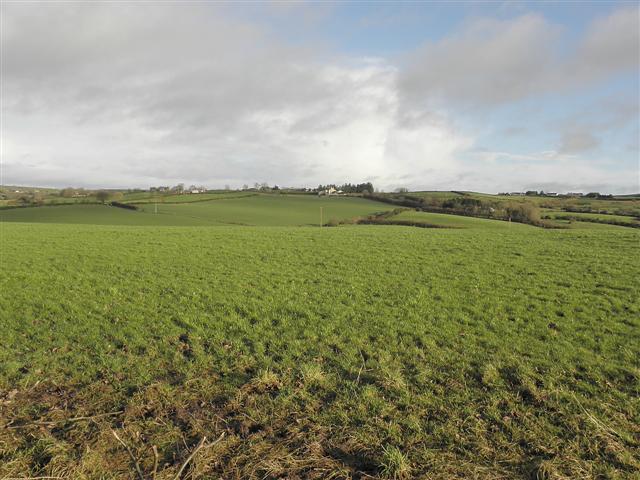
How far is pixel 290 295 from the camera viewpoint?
13.0 metres

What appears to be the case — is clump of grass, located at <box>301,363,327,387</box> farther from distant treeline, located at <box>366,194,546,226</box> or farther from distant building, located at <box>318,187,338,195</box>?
distant building, located at <box>318,187,338,195</box>

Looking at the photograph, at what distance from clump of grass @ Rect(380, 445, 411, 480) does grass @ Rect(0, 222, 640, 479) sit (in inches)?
0.8

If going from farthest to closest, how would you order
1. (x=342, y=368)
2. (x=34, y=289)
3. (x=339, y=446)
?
(x=34, y=289)
(x=342, y=368)
(x=339, y=446)

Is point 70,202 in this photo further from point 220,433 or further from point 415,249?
point 220,433

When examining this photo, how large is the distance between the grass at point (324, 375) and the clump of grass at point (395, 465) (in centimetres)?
2

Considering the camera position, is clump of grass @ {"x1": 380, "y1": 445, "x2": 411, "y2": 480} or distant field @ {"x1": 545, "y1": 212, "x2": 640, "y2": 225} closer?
clump of grass @ {"x1": 380, "y1": 445, "x2": 411, "y2": 480}

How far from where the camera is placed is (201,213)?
81000 mm

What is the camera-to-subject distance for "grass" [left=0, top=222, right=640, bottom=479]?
4.98 metres

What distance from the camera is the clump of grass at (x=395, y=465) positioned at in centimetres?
464

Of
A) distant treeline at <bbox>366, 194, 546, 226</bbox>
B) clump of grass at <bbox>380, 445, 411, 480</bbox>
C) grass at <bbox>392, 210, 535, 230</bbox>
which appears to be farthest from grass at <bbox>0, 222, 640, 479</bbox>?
distant treeline at <bbox>366, 194, 546, 226</bbox>

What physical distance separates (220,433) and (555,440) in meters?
5.16

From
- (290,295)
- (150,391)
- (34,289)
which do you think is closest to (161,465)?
(150,391)

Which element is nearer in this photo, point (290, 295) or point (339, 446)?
point (339, 446)

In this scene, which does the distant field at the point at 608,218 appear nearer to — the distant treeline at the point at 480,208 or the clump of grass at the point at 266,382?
the distant treeline at the point at 480,208
